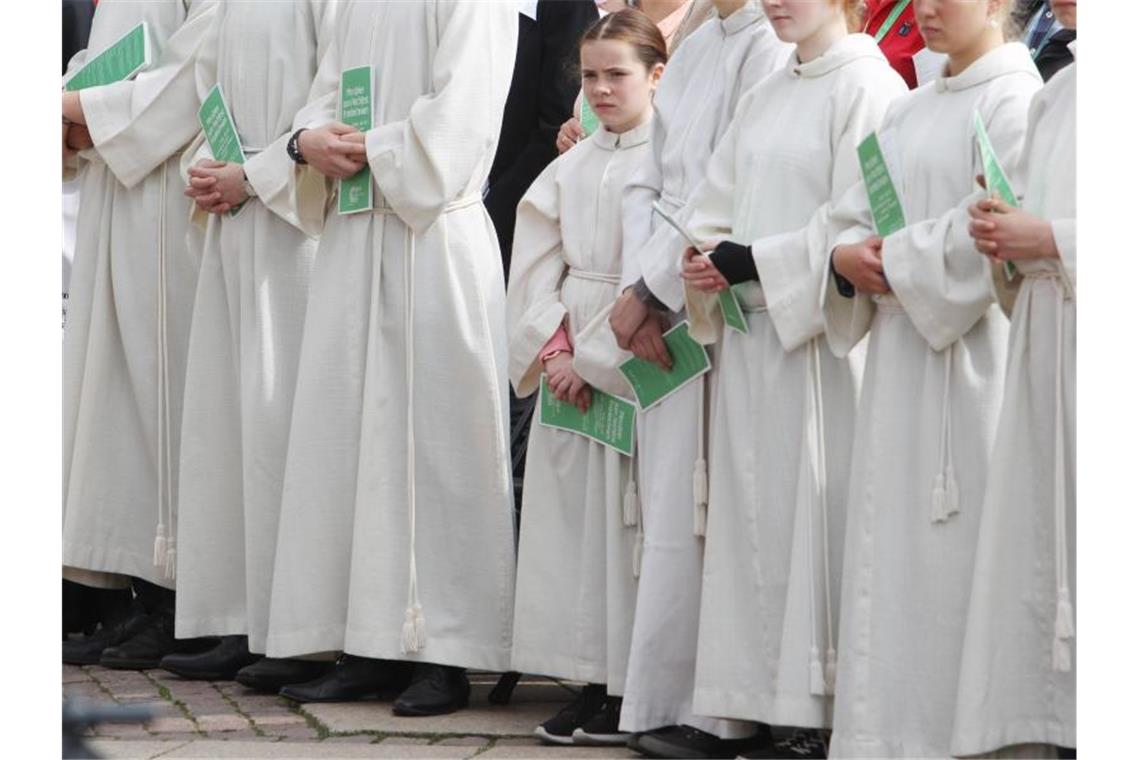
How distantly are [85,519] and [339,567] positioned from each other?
134 cm

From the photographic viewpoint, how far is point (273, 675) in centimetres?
651

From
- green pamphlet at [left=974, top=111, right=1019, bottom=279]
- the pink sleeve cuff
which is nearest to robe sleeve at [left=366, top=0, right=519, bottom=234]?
the pink sleeve cuff

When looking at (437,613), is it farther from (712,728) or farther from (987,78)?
(987,78)

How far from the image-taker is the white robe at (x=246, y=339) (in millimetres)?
6641

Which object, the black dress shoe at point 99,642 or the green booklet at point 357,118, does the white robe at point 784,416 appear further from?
the black dress shoe at point 99,642

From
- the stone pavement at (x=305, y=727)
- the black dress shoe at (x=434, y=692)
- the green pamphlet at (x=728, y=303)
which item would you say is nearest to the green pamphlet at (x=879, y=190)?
the green pamphlet at (x=728, y=303)

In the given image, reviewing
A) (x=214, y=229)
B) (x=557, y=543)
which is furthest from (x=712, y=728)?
(x=214, y=229)

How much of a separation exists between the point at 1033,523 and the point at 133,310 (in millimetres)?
3919

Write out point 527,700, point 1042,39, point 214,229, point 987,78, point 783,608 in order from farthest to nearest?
point 214,229
point 527,700
point 1042,39
point 783,608
point 987,78

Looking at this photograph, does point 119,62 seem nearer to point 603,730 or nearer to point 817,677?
point 603,730

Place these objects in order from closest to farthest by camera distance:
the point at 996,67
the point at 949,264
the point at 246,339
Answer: the point at 949,264 < the point at 996,67 < the point at 246,339

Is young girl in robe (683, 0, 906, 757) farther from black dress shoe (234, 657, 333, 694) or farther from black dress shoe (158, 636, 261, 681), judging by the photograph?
black dress shoe (158, 636, 261, 681)

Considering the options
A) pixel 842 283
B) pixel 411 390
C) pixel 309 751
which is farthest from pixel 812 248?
pixel 309 751

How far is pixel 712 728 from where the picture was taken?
533 cm
